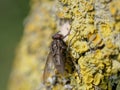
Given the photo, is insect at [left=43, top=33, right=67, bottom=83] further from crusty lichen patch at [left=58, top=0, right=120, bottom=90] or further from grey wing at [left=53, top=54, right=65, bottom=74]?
crusty lichen patch at [left=58, top=0, right=120, bottom=90]

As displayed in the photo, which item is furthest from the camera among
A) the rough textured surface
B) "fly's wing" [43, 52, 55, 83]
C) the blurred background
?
the blurred background

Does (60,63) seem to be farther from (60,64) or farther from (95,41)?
(95,41)

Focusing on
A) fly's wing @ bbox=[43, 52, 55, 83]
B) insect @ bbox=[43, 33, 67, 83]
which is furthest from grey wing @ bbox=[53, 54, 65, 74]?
fly's wing @ bbox=[43, 52, 55, 83]

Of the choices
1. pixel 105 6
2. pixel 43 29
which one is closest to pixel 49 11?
pixel 43 29

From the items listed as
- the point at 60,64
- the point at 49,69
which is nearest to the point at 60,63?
the point at 60,64

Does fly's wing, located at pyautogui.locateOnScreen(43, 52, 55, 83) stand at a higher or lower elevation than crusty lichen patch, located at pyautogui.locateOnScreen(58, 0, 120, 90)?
lower
